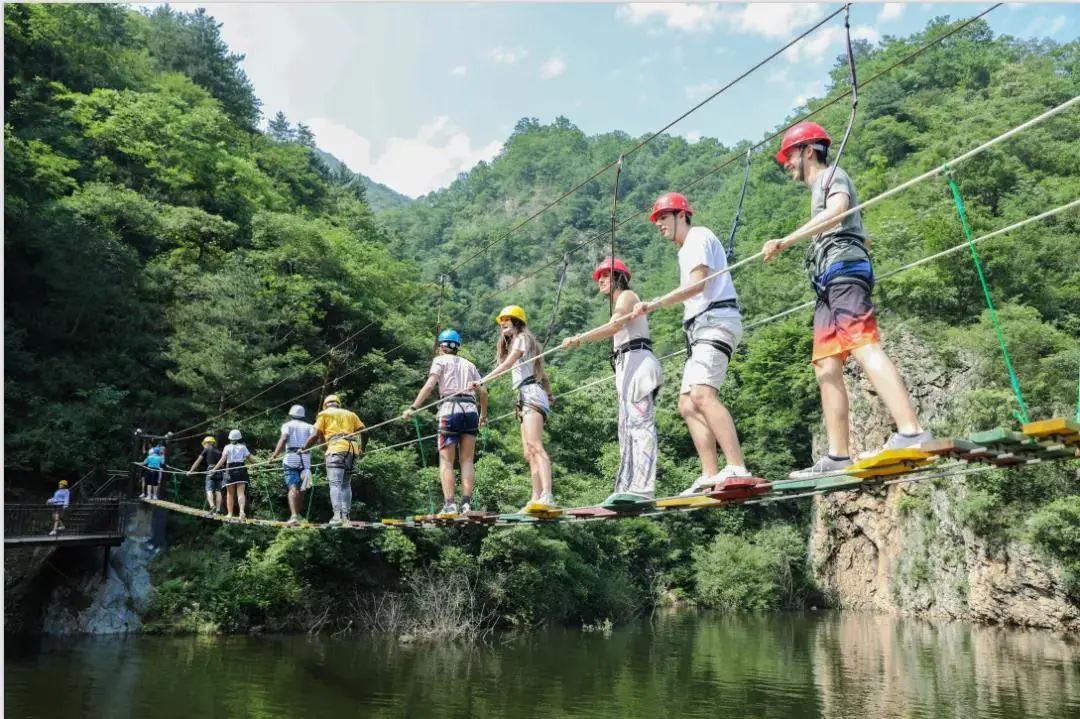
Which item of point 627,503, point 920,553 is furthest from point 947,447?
point 920,553

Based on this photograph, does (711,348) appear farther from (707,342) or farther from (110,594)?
(110,594)

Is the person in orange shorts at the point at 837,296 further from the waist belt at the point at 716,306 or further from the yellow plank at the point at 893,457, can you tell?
the waist belt at the point at 716,306

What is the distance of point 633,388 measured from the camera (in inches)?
209

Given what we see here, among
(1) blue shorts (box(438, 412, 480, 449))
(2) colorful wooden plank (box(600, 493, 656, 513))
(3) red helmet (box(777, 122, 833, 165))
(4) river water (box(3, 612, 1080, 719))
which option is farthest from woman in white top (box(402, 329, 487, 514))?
(4) river water (box(3, 612, 1080, 719))

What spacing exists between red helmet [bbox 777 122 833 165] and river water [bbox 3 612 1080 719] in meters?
10.7

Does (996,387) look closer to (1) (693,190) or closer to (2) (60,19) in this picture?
(2) (60,19)

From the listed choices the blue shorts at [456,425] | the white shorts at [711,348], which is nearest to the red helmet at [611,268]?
the white shorts at [711,348]

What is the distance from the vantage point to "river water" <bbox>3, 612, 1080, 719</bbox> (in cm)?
1275

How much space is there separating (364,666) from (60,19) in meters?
26.3

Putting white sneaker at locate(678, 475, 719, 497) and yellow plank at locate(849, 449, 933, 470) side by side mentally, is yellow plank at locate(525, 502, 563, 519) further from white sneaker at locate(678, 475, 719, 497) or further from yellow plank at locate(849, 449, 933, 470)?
yellow plank at locate(849, 449, 933, 470)

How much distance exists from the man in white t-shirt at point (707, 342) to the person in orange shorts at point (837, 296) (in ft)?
1.35

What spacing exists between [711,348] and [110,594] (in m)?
18.5

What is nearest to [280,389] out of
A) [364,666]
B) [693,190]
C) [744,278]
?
[364,666]

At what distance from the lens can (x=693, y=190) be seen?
75062 mm
